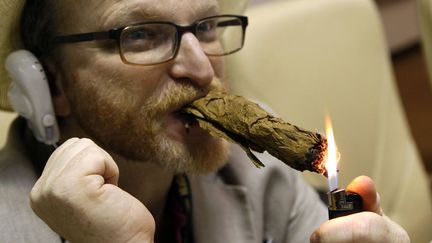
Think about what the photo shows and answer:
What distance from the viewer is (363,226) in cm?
72

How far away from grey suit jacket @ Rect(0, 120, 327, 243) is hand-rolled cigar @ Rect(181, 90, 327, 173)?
302 millimetres

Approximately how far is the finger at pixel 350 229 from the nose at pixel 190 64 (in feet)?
1.22

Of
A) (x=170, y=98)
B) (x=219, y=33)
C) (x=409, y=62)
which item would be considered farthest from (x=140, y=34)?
(x=409, y=62)

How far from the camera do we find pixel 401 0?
348 centimetres

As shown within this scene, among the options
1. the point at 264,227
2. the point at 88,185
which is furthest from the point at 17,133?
the point at 264,227

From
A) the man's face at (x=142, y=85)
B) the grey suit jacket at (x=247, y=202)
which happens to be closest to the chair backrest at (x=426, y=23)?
the grey suit jacket at (x=247, y=202)

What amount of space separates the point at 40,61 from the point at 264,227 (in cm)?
58

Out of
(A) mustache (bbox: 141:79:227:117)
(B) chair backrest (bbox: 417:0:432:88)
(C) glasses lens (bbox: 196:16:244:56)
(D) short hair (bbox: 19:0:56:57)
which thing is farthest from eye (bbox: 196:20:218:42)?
(B) chair backrest (bbox: 417:0:432:88)

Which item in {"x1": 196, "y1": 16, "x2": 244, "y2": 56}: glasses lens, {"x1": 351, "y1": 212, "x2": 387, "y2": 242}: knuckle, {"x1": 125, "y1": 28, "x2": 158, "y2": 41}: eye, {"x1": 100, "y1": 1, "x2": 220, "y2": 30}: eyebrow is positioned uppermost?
{"x1": 100, "y1": 1, "x2": 220, "y2": 30}: eyebrow

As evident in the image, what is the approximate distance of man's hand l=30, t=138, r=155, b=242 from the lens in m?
0.79

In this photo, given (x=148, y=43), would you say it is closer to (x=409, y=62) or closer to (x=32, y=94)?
(x=32, y=94)

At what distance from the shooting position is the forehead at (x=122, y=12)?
99cm

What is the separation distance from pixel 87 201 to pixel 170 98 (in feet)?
0.88

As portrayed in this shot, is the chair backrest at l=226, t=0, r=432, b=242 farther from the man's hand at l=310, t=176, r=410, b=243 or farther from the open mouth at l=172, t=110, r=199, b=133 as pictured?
the man's hand at l=310, t=176, r=410, b=243
